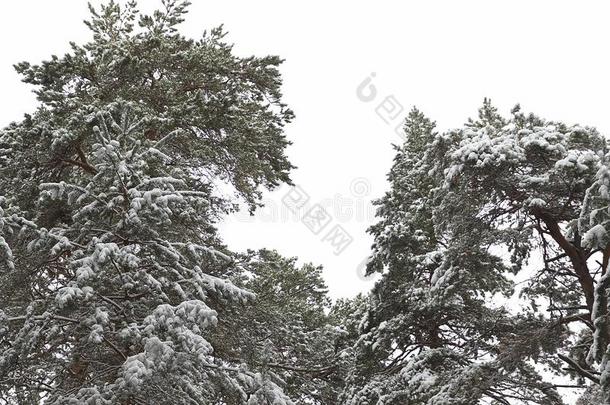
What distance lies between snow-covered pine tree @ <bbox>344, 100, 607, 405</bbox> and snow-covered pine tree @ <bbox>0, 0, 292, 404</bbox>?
10.5 ft

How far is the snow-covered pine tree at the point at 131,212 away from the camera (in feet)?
19.6

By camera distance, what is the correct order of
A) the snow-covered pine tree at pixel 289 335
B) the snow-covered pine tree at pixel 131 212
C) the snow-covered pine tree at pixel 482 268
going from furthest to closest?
the snow-covered pine tree at pixel 289 335 < the snow-covered pine tree at pixel 482 268 < the snow-covered pine tree at pixel 131 212

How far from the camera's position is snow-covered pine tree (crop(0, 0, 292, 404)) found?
5.97 metres

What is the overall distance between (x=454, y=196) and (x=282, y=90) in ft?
20.3

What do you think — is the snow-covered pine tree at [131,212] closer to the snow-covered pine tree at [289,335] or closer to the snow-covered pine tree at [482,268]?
the snow-covered pine tree at [289,335]

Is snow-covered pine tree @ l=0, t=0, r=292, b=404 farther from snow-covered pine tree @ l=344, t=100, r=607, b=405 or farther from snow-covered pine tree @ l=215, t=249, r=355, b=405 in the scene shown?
snow-covered pine tree @ l=344, t=100, r=607, b=405

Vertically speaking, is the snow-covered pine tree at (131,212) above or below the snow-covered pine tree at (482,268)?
above

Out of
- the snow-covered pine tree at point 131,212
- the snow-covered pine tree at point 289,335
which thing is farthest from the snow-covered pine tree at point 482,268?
Answer: the snow-covered pine tree at point 131,212

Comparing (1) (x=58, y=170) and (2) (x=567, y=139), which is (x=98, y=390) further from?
(2) (x=567, y=139)

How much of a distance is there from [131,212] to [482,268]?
253 inches

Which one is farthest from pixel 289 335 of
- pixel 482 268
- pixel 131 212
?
pixel 131 212

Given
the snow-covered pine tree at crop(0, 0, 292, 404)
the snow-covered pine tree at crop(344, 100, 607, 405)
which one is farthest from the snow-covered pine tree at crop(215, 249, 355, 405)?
the snow-covered pine tree at crop(344, 100, 607, 405)

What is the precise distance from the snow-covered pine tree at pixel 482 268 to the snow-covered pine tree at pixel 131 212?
3.19 m

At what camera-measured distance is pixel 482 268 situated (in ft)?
32.3
